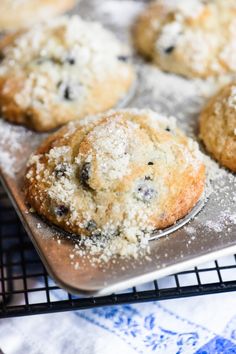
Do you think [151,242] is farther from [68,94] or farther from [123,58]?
[123,58]

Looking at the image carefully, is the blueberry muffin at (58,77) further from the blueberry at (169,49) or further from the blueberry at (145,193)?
the blueberry at (145,193)

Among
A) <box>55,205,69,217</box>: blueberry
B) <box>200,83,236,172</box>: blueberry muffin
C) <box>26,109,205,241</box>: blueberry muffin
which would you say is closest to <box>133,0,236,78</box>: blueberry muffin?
<box>200,83,236,172</box>: blueberry muffin

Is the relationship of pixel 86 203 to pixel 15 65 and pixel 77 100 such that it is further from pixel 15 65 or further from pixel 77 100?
pixel 15 65

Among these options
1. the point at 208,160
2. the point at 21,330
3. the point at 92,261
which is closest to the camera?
the point at 92,261

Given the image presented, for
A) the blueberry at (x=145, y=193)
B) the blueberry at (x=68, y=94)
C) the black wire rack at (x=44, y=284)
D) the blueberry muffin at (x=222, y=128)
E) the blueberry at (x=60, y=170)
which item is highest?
the blueberry at (x=68, y=94)

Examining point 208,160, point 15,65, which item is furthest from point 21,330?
point 15,65

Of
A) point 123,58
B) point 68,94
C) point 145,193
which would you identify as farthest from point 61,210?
point 123,58

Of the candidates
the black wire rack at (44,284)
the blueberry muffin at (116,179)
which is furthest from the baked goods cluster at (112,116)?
the black wire rack at (44,284)

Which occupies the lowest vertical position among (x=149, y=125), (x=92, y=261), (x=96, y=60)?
(x=92, y=261)
